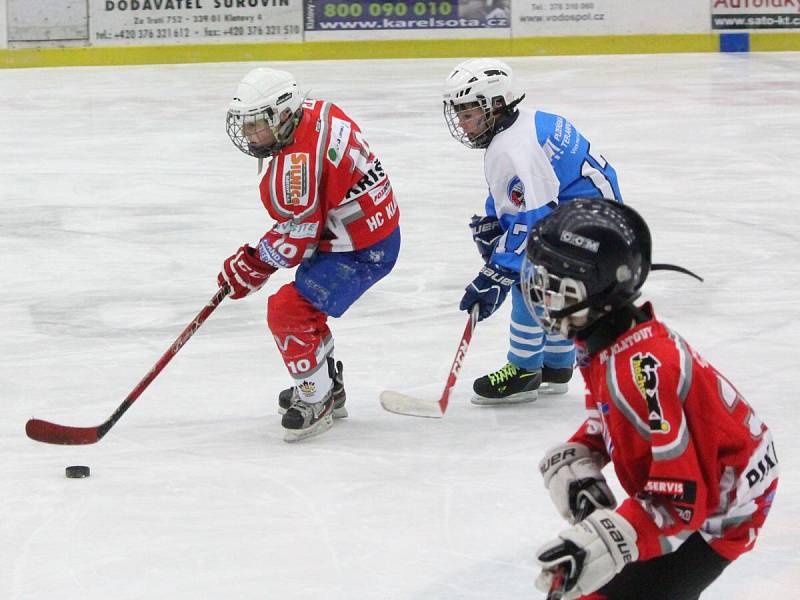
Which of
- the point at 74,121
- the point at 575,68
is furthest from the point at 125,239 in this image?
the point at 575,68

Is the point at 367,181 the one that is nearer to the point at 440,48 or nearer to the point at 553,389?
the point at 553,389

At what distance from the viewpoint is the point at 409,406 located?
4.00 metres

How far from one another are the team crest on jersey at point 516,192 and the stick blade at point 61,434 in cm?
131

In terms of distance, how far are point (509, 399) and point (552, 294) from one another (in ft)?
7.54

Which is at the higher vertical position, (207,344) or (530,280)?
(530,280)

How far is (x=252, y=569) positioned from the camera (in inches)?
116

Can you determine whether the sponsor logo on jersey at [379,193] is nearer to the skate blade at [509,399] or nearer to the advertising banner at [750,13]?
the skate blade at [509,399]

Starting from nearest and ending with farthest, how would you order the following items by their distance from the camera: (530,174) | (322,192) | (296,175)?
(296,175) < (322,192) < (530,174)

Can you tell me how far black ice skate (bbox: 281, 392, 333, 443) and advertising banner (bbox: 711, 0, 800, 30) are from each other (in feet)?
32.6

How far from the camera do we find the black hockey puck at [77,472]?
11.7 ft

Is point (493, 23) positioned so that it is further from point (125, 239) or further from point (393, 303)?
point (393, 303)

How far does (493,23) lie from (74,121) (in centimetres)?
472

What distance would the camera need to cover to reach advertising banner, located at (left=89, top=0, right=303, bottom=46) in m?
12.6

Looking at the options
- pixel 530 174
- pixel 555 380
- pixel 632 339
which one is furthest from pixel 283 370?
pixel 632 339
